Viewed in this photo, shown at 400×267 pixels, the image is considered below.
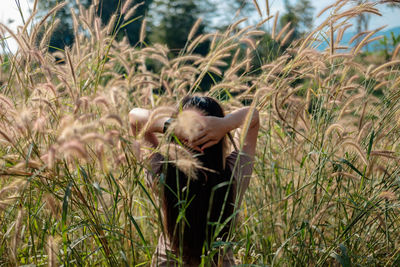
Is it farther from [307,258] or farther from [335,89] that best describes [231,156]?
[335,89]

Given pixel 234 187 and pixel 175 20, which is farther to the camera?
pixel 175 20

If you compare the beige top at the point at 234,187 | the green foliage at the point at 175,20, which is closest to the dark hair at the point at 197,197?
the beige top at the point at 234,187

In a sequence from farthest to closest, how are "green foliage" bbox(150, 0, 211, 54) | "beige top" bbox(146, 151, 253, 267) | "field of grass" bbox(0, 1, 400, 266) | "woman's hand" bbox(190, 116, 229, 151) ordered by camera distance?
"green foliage" bbox(150, 0, 211, 54) → "beige top" bbox(146, 151, 253, 267) → "woman's hand" bbox(190, 116, 229, 151) → "field of grass" bbox(0, 1, 400, 266)

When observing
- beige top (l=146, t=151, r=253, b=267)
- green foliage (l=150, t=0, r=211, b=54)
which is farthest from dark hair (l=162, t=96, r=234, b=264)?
green foliage (l=150, t=0, r=211, b=54)

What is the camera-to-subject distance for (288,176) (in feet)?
8.07

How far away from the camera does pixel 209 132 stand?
163cm

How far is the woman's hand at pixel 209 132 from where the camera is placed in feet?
5.25

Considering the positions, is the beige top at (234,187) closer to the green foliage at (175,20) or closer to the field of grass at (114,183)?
the field of grass at (114,183)

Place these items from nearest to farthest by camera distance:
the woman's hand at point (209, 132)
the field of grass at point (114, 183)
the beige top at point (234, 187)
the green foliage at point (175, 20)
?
the field of grass at point (114, 183)
the woman's hand at point (209, 132)
the beige top at point (234, 187)
the green foliage at point (175, 20)

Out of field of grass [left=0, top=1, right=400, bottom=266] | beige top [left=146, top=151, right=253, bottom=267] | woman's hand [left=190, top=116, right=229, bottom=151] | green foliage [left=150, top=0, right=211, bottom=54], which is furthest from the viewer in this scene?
green foliage [left=150, top=0, right=211, bottom=54]

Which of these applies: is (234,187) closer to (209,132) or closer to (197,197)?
(197,197)

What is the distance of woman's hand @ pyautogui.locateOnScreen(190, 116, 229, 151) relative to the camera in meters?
1.60

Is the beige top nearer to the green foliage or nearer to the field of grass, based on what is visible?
the field of grass

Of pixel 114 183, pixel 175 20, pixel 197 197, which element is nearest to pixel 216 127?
pixel 197 197
